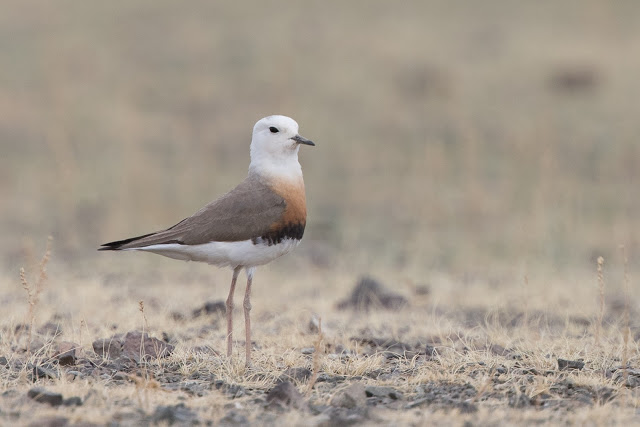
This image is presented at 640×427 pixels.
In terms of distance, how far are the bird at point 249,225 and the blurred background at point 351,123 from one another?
157 inches

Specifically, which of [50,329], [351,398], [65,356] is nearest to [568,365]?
[351,398]

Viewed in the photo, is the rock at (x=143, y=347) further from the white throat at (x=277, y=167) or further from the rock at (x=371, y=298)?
the rock at (x=371, y=298)

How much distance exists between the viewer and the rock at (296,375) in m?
5.34

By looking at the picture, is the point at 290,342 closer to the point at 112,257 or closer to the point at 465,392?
the point at 465,392

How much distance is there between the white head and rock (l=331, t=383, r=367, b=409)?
1.72 m

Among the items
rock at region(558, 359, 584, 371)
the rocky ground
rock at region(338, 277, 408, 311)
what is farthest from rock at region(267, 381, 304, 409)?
rock at region(338, 277, 408, 311)

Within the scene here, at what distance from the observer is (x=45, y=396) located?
4641 mm

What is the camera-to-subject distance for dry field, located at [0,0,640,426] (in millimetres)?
5211

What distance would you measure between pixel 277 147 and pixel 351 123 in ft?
44.0

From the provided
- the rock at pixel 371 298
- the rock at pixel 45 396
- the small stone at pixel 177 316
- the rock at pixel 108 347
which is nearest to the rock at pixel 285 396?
the rock at pixel 45 396

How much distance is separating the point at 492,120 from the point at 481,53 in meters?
3.69

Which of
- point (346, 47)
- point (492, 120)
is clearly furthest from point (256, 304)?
point (346, 47)

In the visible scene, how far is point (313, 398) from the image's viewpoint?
500 cm

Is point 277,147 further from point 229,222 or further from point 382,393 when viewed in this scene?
point 382,393
